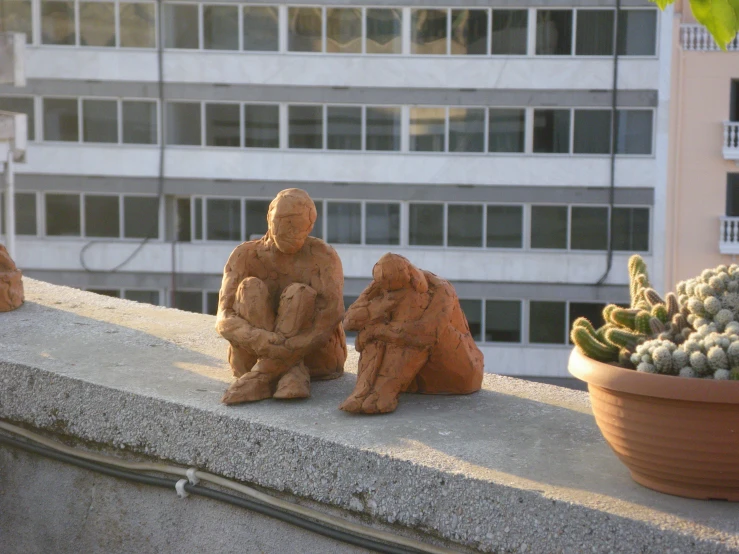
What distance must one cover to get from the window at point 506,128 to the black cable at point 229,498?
507 inches

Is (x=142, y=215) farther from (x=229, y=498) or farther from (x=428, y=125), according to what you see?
(x=229, y=498)

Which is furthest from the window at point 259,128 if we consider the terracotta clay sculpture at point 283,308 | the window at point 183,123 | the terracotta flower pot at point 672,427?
the terracotta flower pot at point 672,427

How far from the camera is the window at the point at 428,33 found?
52.0ft

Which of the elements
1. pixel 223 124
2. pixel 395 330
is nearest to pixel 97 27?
pixel 223 124

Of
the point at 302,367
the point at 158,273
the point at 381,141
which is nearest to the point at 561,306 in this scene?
the point at 381,141

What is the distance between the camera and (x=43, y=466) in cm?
383

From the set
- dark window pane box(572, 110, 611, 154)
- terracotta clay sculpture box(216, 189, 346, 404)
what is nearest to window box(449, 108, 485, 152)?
dark window pane box(572, 110, 611, 154)

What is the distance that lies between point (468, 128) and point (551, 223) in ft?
6.88

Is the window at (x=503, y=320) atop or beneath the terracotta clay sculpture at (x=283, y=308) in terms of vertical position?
beneath

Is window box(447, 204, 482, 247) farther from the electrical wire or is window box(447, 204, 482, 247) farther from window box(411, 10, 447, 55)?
the electrical wire

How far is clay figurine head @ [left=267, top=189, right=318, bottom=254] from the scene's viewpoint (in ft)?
11.9

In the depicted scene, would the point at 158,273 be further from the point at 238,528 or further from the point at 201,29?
the point at 238,528

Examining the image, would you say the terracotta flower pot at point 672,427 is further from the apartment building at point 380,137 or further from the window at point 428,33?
the window at point 428,33

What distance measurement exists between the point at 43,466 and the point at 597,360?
7.49 ft
